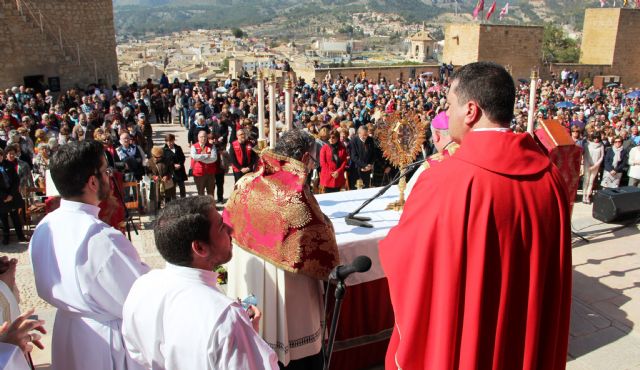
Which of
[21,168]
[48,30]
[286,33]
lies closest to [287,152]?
[21,168]

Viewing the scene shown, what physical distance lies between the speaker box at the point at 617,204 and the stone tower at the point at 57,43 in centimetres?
2023

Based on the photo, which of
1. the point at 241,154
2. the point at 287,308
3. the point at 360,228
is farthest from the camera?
the point at 241,154

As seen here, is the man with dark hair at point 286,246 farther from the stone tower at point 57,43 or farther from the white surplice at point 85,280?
the stone tower at point 57,43

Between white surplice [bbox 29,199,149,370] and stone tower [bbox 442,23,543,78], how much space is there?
3830cm

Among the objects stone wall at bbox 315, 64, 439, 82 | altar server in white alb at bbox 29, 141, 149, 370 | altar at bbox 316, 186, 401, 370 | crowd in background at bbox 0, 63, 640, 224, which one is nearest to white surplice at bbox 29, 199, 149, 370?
altar server in white alb at bbox 29, 141, 149, 370

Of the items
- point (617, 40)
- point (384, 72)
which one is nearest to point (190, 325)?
point (384, 72)

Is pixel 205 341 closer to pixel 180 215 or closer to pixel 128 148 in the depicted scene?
pixel 180 215

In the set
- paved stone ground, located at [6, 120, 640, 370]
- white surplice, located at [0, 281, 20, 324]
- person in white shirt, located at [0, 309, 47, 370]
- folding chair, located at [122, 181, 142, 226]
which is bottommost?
paved stone ground, located at [6, 120, 640, 370]

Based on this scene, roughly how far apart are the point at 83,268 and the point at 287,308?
1.39 meters

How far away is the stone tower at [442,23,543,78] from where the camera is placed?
3772cm

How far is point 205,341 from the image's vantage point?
1.68 meters

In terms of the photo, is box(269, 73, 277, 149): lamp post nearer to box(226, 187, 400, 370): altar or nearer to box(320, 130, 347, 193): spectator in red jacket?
box(226, 187, 400, 370): altar

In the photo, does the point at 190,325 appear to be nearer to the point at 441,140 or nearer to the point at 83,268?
the point at 83,268

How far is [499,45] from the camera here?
38500 mm
